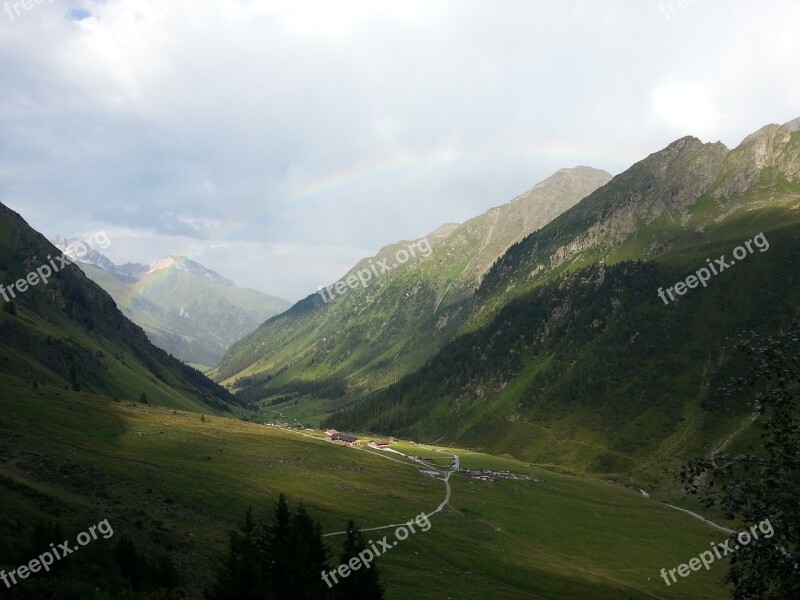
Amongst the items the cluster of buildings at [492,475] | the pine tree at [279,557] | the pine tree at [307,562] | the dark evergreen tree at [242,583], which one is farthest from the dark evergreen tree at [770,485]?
the cluster of buildings at [492,475]

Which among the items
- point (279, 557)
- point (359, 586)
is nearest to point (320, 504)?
point (359, 586)

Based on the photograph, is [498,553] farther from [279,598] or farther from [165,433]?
[165,433]

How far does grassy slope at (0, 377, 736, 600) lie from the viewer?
2258 inches

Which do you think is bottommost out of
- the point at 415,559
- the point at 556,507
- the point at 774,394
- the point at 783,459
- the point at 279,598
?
the point at 556,507

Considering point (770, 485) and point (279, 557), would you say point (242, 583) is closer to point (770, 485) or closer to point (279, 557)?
point (279, 557)

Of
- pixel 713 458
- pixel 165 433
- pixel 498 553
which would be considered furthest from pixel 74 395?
pixel 713 458

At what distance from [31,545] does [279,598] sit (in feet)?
56.2

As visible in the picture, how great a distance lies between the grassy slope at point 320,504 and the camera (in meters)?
57.3

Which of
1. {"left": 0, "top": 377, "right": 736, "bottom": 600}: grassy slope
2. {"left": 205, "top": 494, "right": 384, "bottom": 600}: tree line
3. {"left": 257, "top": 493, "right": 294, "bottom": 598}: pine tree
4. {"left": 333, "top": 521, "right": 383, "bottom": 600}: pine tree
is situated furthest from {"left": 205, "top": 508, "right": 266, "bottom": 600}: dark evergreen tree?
{"left": 0, "top": 377, "right": 736, "bottom": 600}: grassy slope

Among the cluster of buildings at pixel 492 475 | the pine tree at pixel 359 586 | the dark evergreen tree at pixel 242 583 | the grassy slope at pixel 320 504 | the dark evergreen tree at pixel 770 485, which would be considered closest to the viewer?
the dark evergreen tree at pixel 770 485

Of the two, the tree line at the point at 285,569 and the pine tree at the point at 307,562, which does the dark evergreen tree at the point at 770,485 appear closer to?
the tree line at the point at 285,569

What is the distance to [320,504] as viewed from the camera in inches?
3420

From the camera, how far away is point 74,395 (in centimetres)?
12825

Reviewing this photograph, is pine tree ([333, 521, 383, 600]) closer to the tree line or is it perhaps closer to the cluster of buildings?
the tree line
